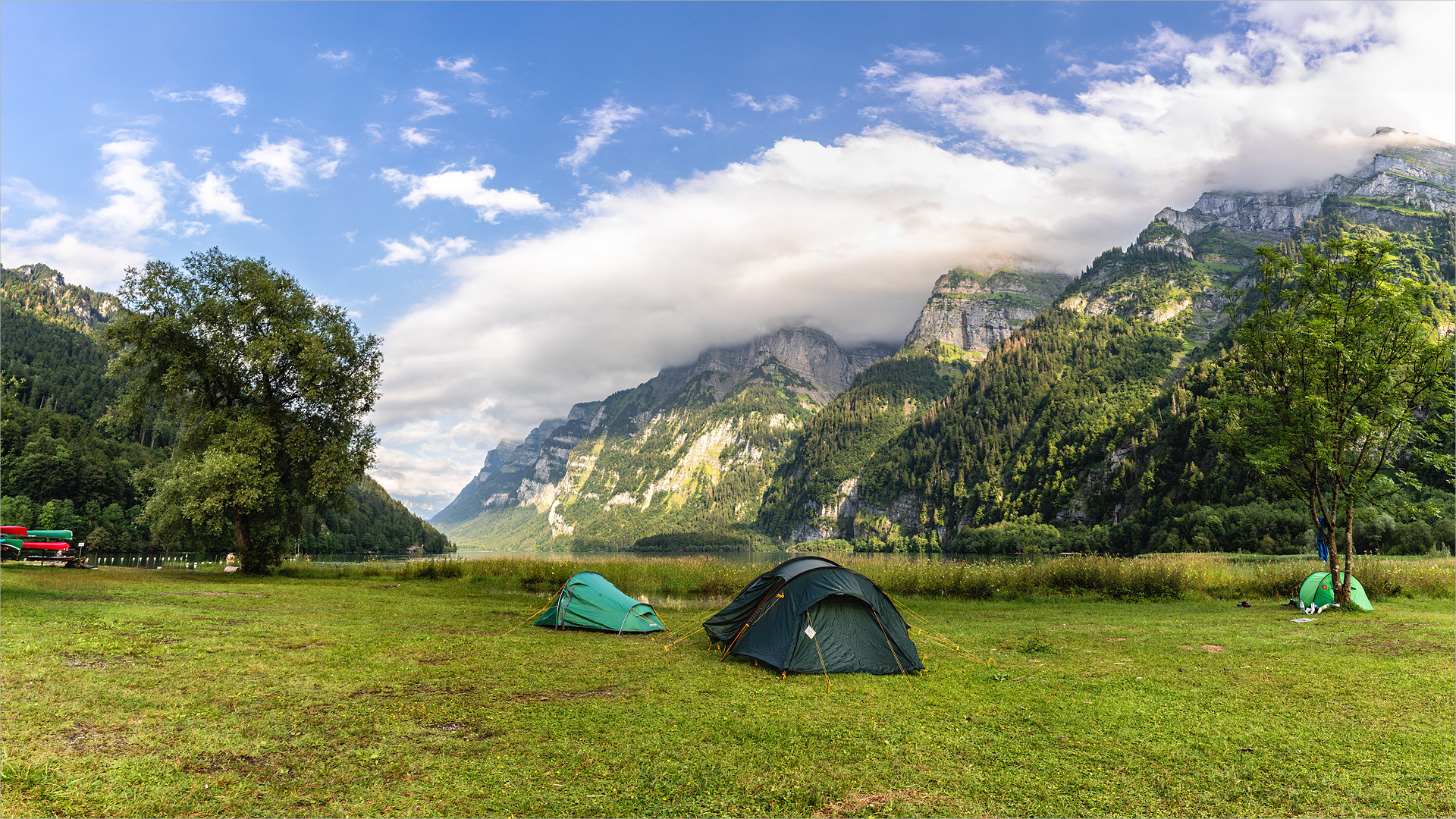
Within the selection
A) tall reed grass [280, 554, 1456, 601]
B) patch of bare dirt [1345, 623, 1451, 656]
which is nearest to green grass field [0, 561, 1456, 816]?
patch of bare dirt [1345, 623, 1451, 656]

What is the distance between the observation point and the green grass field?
23.8ft

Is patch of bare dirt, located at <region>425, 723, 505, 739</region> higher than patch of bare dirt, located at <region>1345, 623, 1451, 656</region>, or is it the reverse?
patch of bare dirt, located at <region>425, 723, 505, 739</region>

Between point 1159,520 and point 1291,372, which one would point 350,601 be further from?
point 1159,520

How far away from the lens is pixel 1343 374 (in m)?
24.6

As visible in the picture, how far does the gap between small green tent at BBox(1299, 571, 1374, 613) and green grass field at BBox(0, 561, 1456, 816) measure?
5.11 metres

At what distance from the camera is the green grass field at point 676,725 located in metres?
7.26

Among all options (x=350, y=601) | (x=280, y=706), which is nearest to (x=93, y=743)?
(x=280, y=706)

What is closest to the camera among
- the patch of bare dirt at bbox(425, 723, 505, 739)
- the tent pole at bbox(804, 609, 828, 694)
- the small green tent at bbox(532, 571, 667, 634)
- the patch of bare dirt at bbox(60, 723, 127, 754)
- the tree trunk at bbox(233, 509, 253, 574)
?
the patch of bare dirt at bbox(60, 723, 127, 754)

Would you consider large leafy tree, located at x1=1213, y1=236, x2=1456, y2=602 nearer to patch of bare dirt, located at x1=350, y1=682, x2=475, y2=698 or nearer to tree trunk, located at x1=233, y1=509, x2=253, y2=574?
patch of bare dirt, located at x1=350, y1=682, x2=475, y2=698

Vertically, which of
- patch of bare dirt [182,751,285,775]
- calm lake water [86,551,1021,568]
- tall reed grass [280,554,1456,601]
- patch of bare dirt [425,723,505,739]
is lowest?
calm lake water [86,551,1021,568]

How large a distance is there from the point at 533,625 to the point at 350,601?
8129 millimetres

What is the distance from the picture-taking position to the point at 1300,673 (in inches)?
529

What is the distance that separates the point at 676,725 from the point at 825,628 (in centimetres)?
543

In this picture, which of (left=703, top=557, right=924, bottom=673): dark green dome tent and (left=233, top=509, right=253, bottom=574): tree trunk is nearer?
(left=703, top=557, right=924, bottom=673): dark green dome tent
